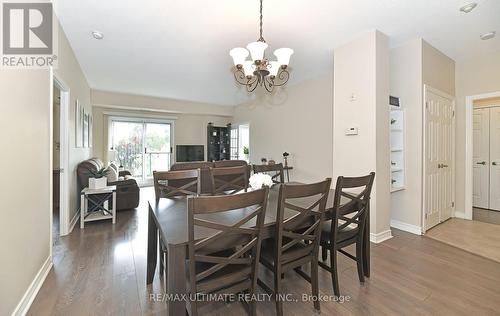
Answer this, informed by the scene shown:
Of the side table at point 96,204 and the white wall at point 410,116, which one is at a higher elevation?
the white wall at point 410,116

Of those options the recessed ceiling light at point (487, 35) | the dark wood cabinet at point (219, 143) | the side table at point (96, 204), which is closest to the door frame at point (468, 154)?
the recessed ceiling light at point (487, 35)

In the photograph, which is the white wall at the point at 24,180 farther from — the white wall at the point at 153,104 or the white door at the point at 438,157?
the white door at the point at 438,157

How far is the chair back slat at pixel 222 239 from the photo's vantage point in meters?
1.14

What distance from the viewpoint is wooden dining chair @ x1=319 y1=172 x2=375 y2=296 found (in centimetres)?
173

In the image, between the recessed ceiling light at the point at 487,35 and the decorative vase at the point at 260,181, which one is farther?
the recessed ceiling light at the point at 487,35

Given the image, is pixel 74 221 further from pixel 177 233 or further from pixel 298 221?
pixel 298 221

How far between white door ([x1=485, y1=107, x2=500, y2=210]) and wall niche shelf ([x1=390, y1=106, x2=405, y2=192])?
247 centimetres

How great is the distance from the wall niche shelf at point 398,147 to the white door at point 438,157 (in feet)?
0.90

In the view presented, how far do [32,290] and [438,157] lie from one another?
16.6ft

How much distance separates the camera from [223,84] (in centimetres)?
523

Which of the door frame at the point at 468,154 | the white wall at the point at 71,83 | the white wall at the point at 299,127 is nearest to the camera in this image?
the white wall at the point at 71,83

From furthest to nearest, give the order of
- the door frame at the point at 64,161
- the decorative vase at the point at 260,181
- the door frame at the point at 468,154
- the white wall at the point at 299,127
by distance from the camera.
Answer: the white wall at the point at 299,127 → the door frame at the point at 468,154 → the door frame at the point at 64,161 → the decorative vase at the point at 260,181

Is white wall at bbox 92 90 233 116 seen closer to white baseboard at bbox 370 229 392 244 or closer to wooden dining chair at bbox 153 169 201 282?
wooden dining chair at bbox 153 169 201 282
